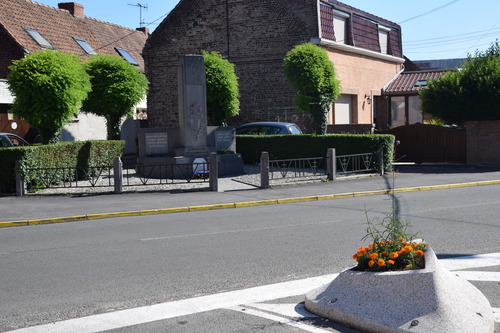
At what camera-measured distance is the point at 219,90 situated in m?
26.2

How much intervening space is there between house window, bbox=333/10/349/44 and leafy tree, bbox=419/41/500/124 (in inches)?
268

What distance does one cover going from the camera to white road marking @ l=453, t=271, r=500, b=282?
7.16 m

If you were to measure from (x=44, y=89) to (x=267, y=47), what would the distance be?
47.1 feet

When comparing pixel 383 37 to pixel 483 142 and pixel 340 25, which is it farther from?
pixel 483 142

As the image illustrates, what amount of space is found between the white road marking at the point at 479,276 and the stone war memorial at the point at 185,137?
13.3 meters

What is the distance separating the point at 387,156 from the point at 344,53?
40.1 ft

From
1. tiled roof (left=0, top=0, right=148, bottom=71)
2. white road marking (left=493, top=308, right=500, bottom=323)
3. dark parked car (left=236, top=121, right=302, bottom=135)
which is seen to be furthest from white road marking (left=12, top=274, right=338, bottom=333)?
tiled roof (left=0, top=0, right=148, bottom=71)

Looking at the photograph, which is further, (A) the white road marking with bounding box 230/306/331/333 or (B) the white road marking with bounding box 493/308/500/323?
(B) the white road marking with bounding box 493/308/500/323

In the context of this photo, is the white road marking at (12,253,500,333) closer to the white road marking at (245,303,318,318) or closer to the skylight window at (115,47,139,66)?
the white road marking at (245,303,318,318)

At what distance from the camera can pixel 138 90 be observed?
26.1 m

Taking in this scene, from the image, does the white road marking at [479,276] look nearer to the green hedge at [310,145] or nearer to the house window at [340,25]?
the green hedge at [310,145]

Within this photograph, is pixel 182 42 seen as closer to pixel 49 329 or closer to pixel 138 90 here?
pixel 138 90

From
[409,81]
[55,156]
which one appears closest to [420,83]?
[409,81]

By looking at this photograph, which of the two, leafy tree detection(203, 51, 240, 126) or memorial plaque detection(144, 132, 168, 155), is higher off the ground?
leafy tree detection(203, 51, 240, 126)
